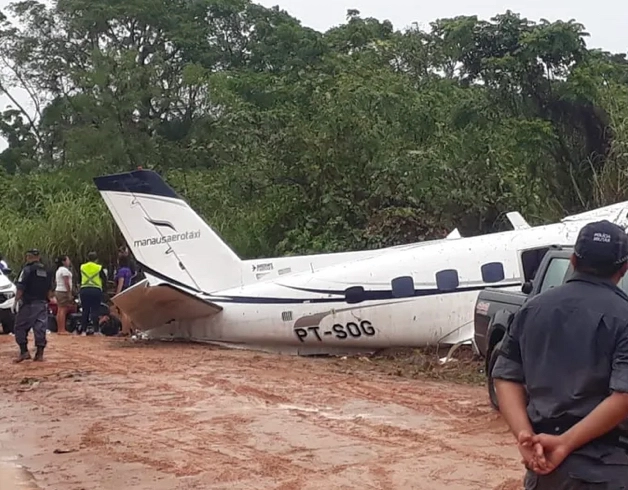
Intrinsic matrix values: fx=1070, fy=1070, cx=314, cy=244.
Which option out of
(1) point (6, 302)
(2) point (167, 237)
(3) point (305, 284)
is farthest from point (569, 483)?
(1) point (6, 302)

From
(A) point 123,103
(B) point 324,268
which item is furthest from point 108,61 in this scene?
(B) point 324,268

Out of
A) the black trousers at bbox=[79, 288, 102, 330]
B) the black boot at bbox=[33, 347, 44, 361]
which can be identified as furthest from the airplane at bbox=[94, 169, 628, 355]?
the black trousers at bbox=[79, 288, 102, 330]

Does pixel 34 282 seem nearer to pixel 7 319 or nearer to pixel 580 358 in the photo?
pixel 7 319

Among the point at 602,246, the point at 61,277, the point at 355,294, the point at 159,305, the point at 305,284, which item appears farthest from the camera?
the point at 61,277

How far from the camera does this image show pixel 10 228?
98.5ft

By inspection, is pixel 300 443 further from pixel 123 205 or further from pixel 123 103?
pixel 123 103

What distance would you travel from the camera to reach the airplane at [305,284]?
1550 cm

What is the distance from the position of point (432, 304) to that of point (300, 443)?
656 centimetres

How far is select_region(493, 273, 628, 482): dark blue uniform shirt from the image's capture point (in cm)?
375

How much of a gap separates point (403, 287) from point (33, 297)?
536 cm

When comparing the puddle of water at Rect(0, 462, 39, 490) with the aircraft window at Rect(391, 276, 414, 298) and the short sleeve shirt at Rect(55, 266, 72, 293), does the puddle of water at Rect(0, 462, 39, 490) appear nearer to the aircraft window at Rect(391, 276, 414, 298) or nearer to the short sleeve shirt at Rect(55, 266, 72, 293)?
the aircraft window at Rect(391, 276, 414, 298)

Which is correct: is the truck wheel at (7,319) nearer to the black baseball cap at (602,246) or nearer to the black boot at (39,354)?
the black boot at (39,354)

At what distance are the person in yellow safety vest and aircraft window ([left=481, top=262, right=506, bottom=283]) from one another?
8.83m

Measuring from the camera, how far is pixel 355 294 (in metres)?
15.9
